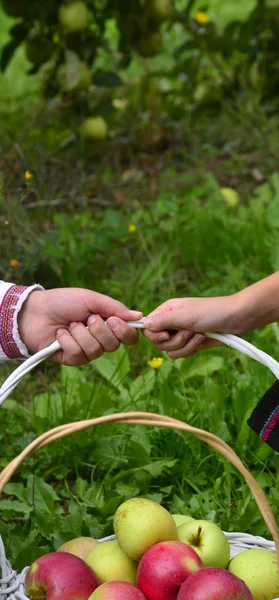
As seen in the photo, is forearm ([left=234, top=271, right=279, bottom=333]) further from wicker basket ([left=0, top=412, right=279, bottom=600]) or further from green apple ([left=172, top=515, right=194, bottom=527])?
green apple ([left=172, top=515, right=194, bottom=527])

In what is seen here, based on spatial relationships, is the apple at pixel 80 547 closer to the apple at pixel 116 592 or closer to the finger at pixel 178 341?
the apple at pixel 116 592

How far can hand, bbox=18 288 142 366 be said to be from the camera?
161cm

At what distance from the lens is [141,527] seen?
158 cm

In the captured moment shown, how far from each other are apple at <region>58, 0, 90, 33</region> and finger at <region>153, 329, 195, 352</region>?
2243mm

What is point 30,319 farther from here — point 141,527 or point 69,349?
point 141,527

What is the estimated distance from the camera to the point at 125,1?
146 inches

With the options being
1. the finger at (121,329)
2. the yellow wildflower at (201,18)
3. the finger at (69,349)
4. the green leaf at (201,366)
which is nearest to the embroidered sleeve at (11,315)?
the finger at (69,349)

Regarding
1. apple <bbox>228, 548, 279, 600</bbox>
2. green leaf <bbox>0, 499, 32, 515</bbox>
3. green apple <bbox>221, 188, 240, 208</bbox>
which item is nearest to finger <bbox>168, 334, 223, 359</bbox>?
apple <bbox>228, 548, 279, 600</bbox>

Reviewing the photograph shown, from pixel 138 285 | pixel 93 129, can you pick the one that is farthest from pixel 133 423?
pixel 93 129

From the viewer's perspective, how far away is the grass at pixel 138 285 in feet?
6.70

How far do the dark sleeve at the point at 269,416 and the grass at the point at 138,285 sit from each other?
35 centimetres

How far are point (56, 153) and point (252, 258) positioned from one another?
45.7 inches

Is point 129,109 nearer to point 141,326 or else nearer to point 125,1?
point 125,1

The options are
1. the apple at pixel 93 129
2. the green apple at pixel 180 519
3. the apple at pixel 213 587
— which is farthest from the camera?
the apple at pixel 93 129
